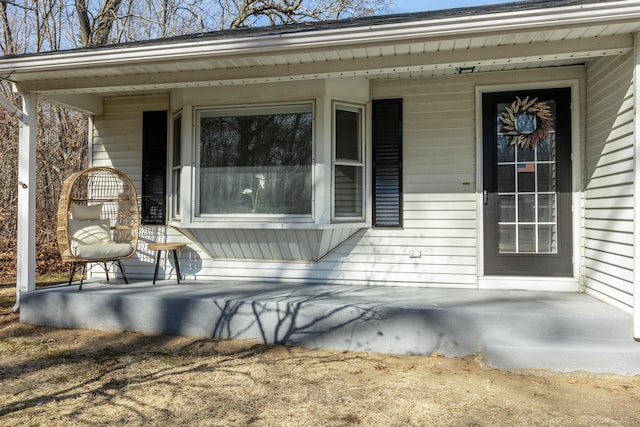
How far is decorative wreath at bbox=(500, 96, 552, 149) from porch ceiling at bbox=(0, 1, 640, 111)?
0.35 m

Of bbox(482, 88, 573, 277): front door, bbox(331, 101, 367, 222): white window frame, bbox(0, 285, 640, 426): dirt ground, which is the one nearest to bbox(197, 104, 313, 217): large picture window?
bbox(331, 101, 367, 222): white window frame

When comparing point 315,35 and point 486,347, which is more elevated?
point 315,35

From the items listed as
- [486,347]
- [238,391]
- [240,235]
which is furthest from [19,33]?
[486,347]

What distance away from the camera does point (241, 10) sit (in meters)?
10.6

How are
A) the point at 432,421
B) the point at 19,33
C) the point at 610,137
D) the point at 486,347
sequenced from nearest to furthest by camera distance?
the point at 432,421, the point at 486,347, the point at 610,137, the point at 19,33

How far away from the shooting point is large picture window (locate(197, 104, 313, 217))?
14.4 ft

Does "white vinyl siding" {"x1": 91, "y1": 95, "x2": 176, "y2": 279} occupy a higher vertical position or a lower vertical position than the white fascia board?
lower

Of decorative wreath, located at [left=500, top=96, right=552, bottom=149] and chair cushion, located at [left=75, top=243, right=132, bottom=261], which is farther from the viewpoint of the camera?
chair cushion, located at [left=75, top=243, right=132, bottom=261]

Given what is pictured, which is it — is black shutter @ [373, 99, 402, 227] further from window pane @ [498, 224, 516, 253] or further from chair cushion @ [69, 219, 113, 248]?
chair cushion @ [69, 219, 113, 248]

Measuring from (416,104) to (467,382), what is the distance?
272cm

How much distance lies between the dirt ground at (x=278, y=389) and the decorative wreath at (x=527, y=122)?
2.17 meters

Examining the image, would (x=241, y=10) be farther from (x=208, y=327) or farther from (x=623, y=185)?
(x=623, y=185)

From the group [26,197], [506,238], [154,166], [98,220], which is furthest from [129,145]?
[506,238]

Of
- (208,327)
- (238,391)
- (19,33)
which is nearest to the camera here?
(238,391)
